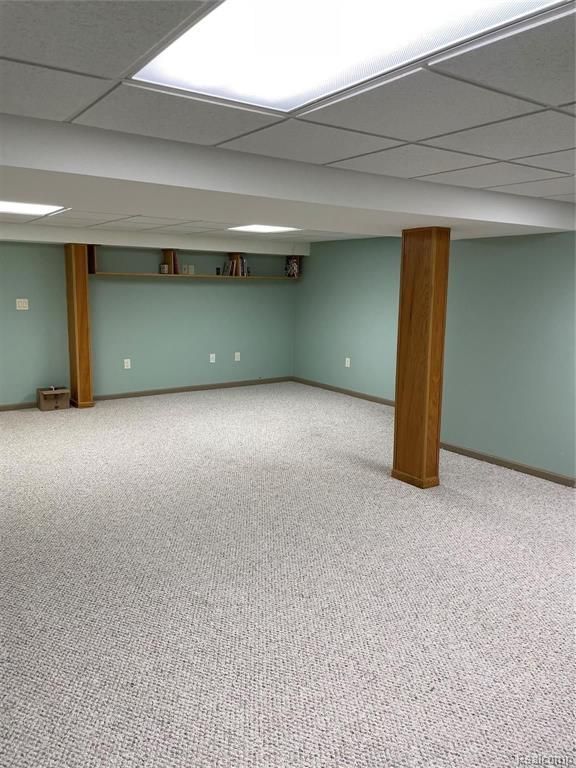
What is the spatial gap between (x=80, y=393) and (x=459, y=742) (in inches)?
208

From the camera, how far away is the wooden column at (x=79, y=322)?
6109 millimetres

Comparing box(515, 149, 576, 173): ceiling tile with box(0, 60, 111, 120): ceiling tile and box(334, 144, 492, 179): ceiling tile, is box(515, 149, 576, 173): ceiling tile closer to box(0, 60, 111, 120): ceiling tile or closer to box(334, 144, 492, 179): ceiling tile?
box(334, 144, 492, 179): ceiling tile

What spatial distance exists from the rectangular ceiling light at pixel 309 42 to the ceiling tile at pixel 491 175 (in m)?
1.24

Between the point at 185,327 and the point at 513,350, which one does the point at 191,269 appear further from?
the point at 513,350

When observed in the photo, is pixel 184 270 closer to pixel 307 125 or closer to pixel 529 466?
pixel 529 466

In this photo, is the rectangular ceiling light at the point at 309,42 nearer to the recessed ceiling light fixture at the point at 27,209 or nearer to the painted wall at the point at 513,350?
the recessed ceiling light fixture at the point at 27,209

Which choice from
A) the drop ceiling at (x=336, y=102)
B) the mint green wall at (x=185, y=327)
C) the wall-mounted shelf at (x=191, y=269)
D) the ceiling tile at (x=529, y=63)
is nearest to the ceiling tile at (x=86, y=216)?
the wall-mounted shelf at (x=191, y=269)

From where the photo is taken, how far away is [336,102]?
Result: 1696 millimetres

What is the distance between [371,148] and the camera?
7.36 feet

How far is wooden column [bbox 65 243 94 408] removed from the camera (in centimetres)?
611

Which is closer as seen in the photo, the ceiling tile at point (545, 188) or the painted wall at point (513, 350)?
the ceiling tile at point (545, 188)

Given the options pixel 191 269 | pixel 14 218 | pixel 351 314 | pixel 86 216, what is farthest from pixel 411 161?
pixel 191 269

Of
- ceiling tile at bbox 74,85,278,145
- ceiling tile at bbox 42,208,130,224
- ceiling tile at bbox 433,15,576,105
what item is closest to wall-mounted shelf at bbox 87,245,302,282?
ceiling tile at bbox 42,208,130,224

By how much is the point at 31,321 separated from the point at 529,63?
19.2 ft
